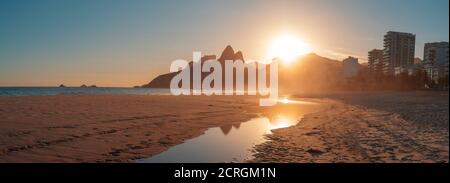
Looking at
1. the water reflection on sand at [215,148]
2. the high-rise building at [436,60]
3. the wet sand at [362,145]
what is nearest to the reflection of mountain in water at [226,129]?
the water reflection on sand at [215,148]

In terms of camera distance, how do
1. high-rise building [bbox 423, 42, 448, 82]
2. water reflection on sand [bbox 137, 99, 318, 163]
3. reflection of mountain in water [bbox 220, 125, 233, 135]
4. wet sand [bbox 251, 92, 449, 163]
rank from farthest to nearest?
high-rise building [bbox 423, 42, 448, 82], reflection of mountain in water [bbox 220, 125, 233, 135], water reflection on sand [bbox 137, 99, 318, 163], wet sand [bbox 251, 92, 449, 163]

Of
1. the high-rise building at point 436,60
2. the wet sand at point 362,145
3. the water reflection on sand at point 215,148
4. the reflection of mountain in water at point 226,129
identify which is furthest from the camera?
the high-rise building at point 436,60

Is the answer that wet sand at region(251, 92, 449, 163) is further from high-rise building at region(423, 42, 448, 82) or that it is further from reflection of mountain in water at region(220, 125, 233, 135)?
high-rise building at region(423, 42, 448, 82)

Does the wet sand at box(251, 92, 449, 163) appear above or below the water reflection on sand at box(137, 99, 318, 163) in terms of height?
above

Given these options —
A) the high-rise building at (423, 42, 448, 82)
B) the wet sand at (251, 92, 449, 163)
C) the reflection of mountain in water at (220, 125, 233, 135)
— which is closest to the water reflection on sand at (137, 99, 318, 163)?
the reflection of mountain in water at (220, 125, 233, 135)

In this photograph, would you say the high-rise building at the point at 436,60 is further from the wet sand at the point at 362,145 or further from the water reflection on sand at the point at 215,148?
the water reflection on sand at the point at 215,148

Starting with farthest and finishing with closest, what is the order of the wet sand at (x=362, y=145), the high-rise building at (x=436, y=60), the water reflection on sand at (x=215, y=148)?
the high-rise building at (x=436, y=60), the water reflection on sand at (x=215, y=148), the wet sand at (x=362, y=145)

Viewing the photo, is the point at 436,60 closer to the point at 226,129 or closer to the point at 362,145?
the point at 226,129

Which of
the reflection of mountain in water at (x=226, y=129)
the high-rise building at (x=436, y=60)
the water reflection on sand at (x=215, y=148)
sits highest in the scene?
the high-rise building at (x=436, y=60)

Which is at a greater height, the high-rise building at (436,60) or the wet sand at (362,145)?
the high-rise building at (436,60)

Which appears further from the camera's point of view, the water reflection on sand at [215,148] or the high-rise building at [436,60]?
the high-rise building at [436,60]

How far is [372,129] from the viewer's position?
Result: 766 inches

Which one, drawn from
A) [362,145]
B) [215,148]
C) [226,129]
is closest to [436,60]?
[226,129]
